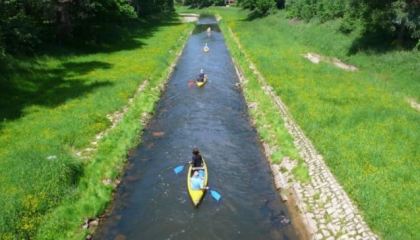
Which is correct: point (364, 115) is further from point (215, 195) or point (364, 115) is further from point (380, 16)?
point (380, 16)

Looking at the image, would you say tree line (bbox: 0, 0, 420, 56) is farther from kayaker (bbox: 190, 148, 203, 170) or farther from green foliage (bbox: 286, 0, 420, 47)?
kayaker (bbox: 190, 148, 203, 170)

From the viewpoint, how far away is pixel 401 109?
24.5 metres

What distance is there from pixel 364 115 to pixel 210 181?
37.0ft

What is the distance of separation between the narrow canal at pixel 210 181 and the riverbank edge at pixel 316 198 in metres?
0.57

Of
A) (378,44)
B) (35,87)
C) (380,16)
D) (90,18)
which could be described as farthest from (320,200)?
(90,18)

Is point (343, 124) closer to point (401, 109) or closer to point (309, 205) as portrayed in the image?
point (401, 109)

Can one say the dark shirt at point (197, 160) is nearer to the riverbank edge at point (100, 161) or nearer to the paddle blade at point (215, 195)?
A: the paddle blade at point (215, 195)

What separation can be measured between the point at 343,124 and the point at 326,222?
891cm

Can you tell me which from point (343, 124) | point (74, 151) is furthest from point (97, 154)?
point (343, 124)

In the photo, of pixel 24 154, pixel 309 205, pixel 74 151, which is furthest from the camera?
pixel 74 151

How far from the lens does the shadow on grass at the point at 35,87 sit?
25.7m

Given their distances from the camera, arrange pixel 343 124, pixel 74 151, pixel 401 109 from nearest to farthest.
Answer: pixel 74 151, pixel 343 124, pixel 401 109

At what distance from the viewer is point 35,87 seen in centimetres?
Result: 2958

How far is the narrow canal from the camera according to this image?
608 inches
